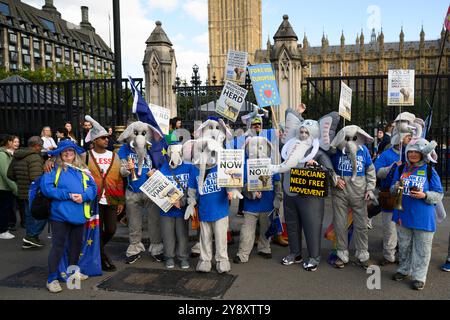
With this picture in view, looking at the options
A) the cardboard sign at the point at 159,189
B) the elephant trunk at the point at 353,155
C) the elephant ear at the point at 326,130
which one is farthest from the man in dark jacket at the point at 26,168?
the elephant trunk at the point at 353,155

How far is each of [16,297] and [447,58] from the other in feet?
238

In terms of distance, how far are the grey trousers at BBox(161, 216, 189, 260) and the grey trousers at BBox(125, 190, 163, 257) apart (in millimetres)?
256

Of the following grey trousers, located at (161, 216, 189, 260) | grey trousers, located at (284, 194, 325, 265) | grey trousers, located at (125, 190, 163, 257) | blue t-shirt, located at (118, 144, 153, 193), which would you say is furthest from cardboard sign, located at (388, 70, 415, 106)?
grey trousers, located at (125, 190, 163, 257)

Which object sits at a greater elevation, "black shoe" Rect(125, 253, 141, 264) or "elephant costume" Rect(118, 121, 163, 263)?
"elephant costume" Rect(118, 121, 163, 263)

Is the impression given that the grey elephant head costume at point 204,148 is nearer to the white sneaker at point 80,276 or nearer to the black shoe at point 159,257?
the black shoe at point 159,257

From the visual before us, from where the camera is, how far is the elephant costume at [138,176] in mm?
5492

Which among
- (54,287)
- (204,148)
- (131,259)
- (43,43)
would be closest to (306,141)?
(204,148)

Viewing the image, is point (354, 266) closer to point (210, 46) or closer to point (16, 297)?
point (16, 297)

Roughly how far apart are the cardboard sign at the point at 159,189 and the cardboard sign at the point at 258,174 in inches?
39.7

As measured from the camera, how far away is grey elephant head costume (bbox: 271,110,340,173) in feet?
17.4

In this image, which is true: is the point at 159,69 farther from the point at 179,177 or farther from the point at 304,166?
the point at 304,166

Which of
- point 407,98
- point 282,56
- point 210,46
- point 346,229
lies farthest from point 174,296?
point 210,46

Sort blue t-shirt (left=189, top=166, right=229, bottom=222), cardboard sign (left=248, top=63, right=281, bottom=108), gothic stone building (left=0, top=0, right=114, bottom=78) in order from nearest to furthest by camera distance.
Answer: blue t-shirt (left=189, top=166, right=229, bottom=222), cardboard sign (left=248, top=63, right=281, bottom=108), gothic stone building (left=0, top=0, right=114, bottom=78)

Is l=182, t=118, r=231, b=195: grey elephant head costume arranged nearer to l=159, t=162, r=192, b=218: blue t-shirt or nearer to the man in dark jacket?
l=159, t=162, r=192, b=218: blue t-shirt
